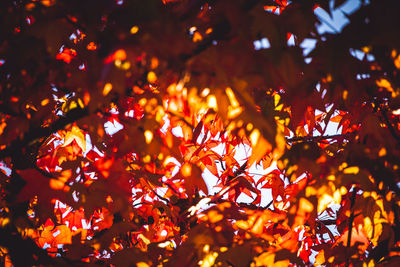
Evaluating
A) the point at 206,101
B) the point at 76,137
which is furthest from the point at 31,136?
the point at 206,101

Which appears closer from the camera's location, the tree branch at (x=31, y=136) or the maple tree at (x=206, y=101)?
the maple tree at (x=206, y=101)

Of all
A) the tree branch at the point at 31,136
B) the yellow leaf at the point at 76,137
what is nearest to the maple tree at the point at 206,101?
the tree branch at the point at 31,136

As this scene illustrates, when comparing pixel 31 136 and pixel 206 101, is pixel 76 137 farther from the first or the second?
pixel 206 101

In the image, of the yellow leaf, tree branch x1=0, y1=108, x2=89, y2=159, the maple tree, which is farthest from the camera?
the yellow leaf

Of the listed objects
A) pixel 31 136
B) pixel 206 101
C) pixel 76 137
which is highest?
pixel 76 137

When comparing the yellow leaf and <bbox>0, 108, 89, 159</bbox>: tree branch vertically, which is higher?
the yellow leaf

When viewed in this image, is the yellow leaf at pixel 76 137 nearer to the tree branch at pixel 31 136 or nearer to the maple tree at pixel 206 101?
the maple tree at pixel 206 101

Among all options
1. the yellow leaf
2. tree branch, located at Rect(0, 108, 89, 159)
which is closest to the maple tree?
tree branch, located at Rect(0, 108, 89, 159)

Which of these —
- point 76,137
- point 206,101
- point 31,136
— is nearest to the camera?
point 206,101

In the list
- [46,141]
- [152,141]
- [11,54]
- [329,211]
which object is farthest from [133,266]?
[329,211]

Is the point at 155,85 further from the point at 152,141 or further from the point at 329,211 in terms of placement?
the point at 329,211

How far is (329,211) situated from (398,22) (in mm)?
Answer: 2049

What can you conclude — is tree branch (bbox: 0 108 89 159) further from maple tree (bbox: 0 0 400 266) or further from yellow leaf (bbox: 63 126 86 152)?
yellow leaf (bbox: 63 126 86 152)

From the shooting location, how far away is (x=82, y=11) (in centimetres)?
95
